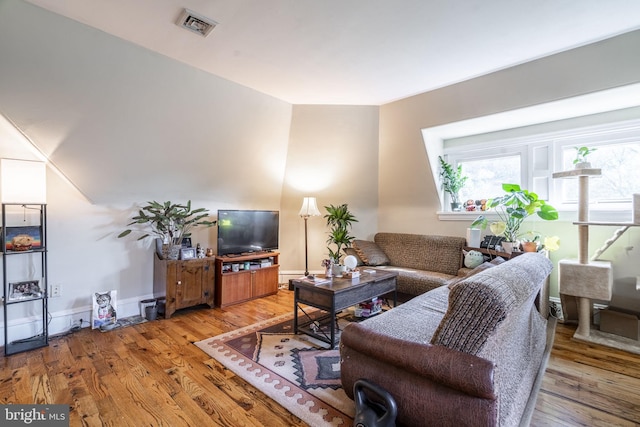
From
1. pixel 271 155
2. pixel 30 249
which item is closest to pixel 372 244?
pixel 271 155

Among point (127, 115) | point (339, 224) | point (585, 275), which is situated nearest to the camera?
point (585, 275)

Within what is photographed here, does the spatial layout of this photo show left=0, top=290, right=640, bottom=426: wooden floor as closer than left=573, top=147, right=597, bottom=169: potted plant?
Yes

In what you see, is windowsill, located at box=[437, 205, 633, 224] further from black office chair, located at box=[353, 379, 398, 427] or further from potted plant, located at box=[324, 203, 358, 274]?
black office chair, located at box=[353, 379, 398, 427]

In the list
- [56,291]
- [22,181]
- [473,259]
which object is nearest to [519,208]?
[473,259]

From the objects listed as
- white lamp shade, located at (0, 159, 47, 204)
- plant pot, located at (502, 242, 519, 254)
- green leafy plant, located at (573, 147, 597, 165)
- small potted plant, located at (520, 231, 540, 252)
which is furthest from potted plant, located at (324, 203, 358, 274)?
white lamp shade, located at (0, 159, 47, 204)

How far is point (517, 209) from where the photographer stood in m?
3.30

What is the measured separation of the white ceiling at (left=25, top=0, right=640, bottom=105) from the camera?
210cm

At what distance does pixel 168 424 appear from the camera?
1698 millimetres

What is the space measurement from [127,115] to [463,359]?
11.0ft

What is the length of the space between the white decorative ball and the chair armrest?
8.14 ft

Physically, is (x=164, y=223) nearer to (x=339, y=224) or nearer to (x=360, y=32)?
(x=339, y=224)

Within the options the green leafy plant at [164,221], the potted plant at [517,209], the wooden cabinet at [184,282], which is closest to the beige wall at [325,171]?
the wooden cabinet at [184,282]

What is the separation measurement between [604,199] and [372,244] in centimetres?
267

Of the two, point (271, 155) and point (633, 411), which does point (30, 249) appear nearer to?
point (271, 155)
